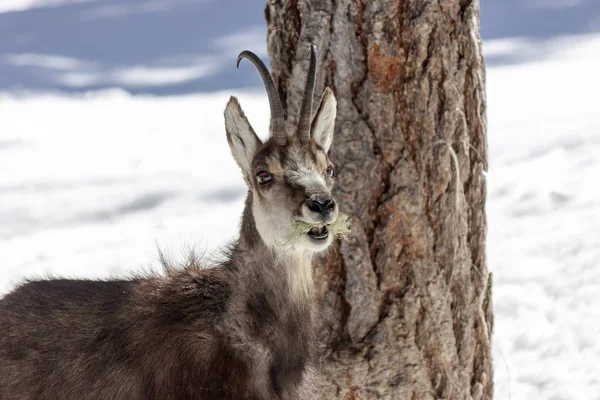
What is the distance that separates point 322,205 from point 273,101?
35.4 inches

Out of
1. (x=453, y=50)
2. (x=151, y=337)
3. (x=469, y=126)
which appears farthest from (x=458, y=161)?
(x=151, y=337)

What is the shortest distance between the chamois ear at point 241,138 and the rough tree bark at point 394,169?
921 millimetres

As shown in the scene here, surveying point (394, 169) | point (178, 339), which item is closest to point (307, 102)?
point (394, 169)

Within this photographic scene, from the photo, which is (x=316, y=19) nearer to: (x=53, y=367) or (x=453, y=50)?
(x=453, y=50)

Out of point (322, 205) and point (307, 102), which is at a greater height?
point (307, 102)

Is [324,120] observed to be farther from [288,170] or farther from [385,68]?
[385,68]

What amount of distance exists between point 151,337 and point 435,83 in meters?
2.91

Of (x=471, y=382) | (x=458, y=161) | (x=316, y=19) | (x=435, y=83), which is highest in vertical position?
(x=316, y=19)

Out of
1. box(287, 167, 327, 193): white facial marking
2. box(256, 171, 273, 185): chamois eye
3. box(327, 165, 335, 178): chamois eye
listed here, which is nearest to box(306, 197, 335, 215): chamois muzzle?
box(287, 167, 327, 193): white facial marking

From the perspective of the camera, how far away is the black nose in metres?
5.38

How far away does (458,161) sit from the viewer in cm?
673

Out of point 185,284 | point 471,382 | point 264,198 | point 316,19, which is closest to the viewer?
point 264,198

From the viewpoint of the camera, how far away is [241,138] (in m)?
5.88

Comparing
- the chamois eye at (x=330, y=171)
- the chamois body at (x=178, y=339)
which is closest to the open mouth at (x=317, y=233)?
the chamois body at (x=178, y=339)
